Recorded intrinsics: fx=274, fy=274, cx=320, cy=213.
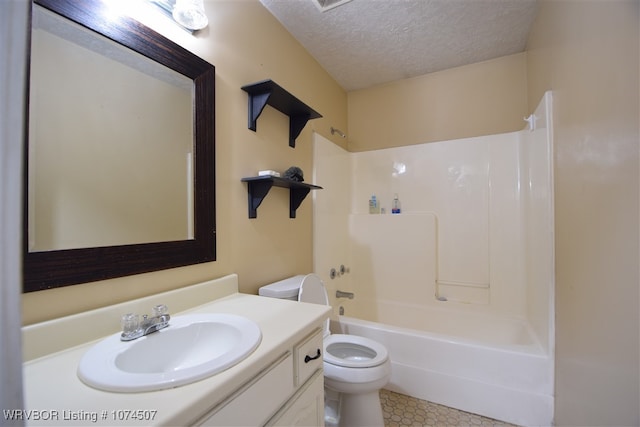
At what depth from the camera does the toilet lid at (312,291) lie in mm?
1568

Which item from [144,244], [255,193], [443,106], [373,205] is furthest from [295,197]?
[443,106]

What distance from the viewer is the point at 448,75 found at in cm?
243

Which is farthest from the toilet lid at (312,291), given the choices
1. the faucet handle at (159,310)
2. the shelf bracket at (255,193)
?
the faucet handle at (159,310)

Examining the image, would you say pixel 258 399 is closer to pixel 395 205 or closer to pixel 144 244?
pixel 144 244

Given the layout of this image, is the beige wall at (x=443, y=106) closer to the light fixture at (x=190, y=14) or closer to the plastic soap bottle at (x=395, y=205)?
the plastic soap bottle at (x=395, y=205)

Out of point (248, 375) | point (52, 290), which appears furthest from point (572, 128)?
point (52, 290)

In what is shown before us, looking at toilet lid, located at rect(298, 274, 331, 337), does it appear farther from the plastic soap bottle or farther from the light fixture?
the light fixture

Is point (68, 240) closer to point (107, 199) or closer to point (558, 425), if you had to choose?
point (107, 199)

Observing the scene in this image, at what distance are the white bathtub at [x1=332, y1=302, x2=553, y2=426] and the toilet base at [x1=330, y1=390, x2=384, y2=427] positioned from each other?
0.45 m

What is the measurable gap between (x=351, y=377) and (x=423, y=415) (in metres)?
0.66

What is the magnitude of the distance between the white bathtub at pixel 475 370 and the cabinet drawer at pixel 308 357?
3.26 ft

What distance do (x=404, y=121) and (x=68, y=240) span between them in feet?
8.42

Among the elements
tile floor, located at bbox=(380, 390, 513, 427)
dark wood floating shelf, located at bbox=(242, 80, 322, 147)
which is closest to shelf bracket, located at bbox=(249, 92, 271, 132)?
dark wood floating shelf, located at bbox=(242, 80, 322, 147)

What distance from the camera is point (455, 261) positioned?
2.35m
